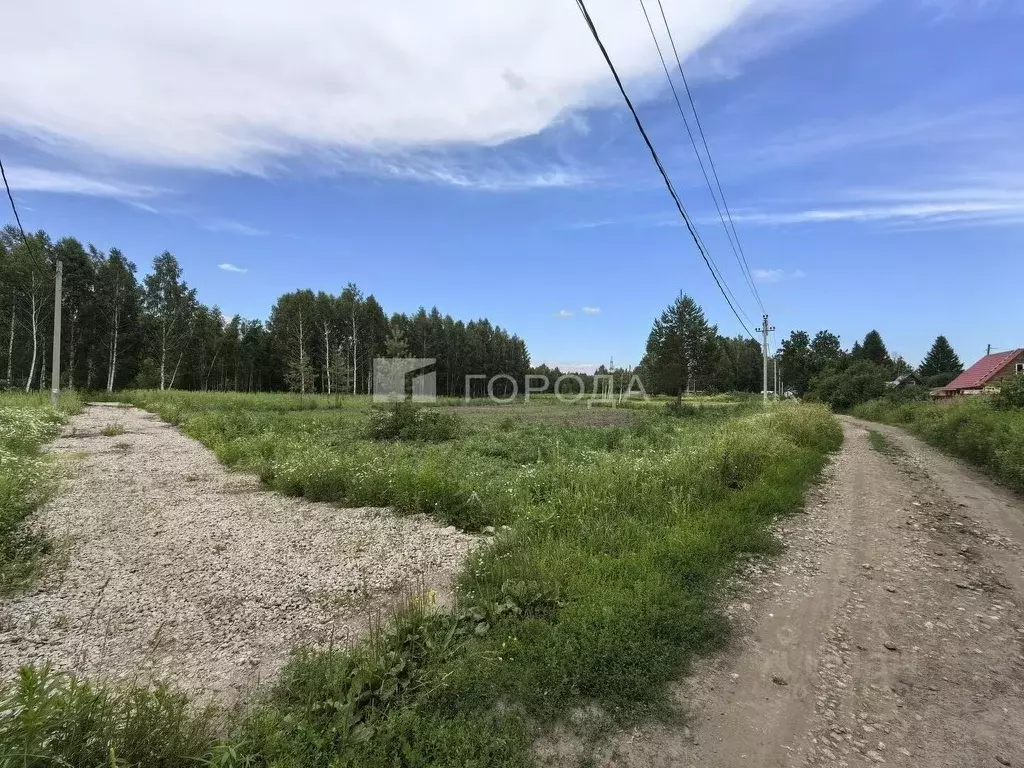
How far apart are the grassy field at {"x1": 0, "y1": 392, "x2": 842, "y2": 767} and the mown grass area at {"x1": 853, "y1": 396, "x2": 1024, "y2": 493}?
4389mm

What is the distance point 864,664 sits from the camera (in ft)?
10.9

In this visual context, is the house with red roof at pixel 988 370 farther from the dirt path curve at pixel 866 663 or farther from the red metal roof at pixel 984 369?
the dirt path curve at pixel 866 663

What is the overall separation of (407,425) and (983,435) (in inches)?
604

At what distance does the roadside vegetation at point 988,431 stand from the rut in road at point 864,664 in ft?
13.2

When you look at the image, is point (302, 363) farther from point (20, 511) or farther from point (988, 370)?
point (988, 370)

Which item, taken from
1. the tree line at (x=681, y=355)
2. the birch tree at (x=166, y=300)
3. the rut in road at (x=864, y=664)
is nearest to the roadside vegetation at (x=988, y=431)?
the rut in road at (x=864, y=664)

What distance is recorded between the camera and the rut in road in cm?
253

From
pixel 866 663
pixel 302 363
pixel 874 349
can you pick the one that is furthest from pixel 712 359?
pixel 866 663

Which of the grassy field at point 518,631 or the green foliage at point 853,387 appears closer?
the grassy field at point 518,631

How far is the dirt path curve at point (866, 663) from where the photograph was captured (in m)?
2.54

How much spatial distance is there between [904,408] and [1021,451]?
61.7ft

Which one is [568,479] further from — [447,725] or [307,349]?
[307,349]

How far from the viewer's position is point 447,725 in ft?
8.61

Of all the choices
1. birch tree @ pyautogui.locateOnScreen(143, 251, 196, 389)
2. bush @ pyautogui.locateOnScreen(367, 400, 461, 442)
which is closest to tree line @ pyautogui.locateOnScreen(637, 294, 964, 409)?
bush @ pyautogui.locateOnScreen(367, 400, 461, 442)
